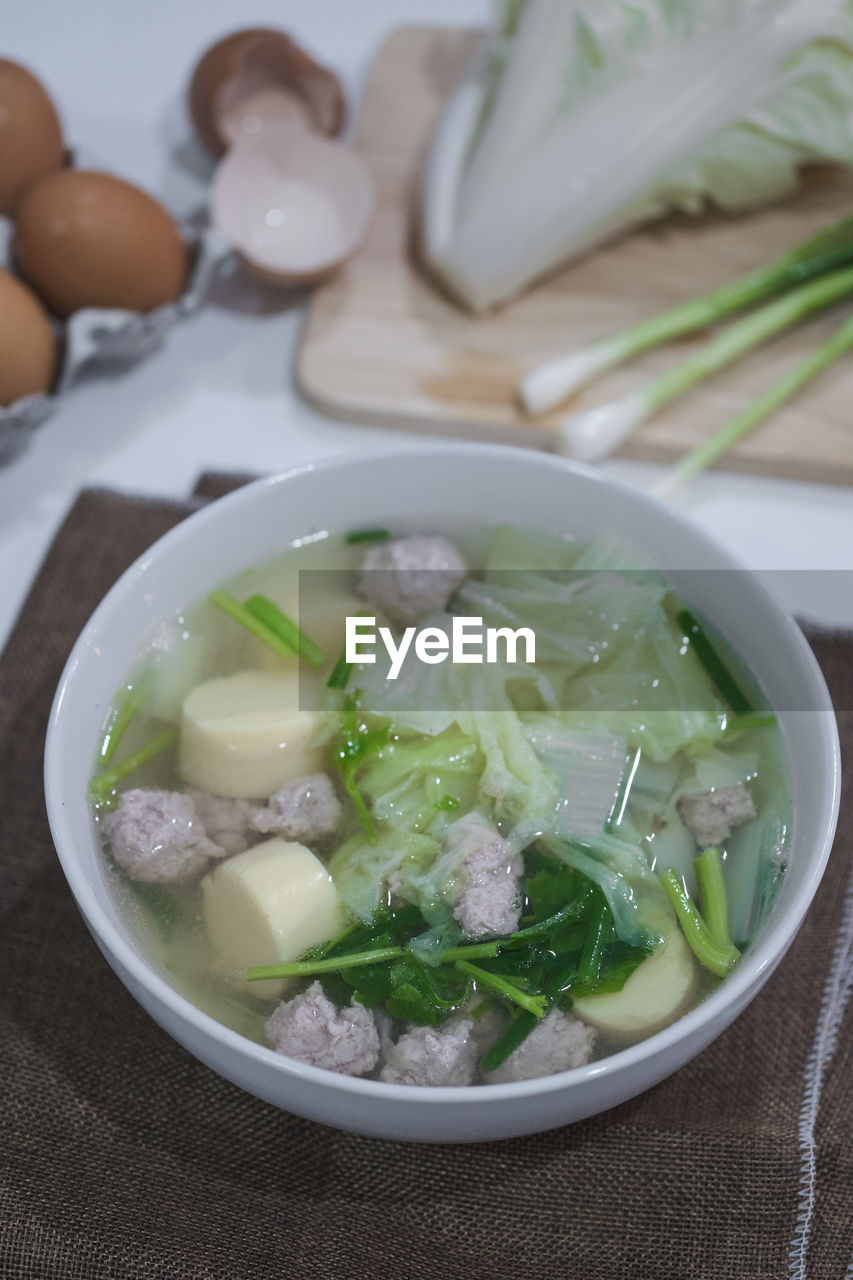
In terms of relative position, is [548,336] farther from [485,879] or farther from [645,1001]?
[645,1001]

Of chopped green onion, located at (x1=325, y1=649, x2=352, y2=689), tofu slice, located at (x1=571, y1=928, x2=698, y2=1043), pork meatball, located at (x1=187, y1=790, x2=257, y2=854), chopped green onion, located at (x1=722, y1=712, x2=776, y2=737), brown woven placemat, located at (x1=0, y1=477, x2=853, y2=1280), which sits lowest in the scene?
brown woven placemat, located at (x1=0, y1=477, x2=853, y2=1280)

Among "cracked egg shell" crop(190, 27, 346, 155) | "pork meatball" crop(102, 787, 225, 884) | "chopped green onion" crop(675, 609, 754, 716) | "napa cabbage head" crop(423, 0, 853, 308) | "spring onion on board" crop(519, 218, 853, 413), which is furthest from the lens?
"cracked egg shell" crop(190, 27, 346, 155)

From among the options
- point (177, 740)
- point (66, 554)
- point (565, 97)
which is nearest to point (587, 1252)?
point (177, 740)

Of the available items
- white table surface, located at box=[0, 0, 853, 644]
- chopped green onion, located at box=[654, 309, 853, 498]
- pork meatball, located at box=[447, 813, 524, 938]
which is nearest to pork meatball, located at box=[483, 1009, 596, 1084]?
pork meatball, located at box=[447, 813, 524, 938]

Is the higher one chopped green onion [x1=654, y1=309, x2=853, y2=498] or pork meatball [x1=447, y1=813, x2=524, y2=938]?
chopped green onion [x1=654, y1=309, x2=853, y2=498]

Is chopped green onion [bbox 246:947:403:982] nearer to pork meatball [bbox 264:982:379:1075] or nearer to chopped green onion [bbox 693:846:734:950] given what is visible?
pork meatball [bbox 264:982:379:1075]

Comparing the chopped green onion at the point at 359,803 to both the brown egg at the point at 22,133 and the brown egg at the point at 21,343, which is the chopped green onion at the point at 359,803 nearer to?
the brown egg at the point at 21,343

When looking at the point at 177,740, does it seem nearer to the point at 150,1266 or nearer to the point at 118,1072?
the point at 118,1072

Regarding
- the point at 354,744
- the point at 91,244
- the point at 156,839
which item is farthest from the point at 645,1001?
the point at 91,244
